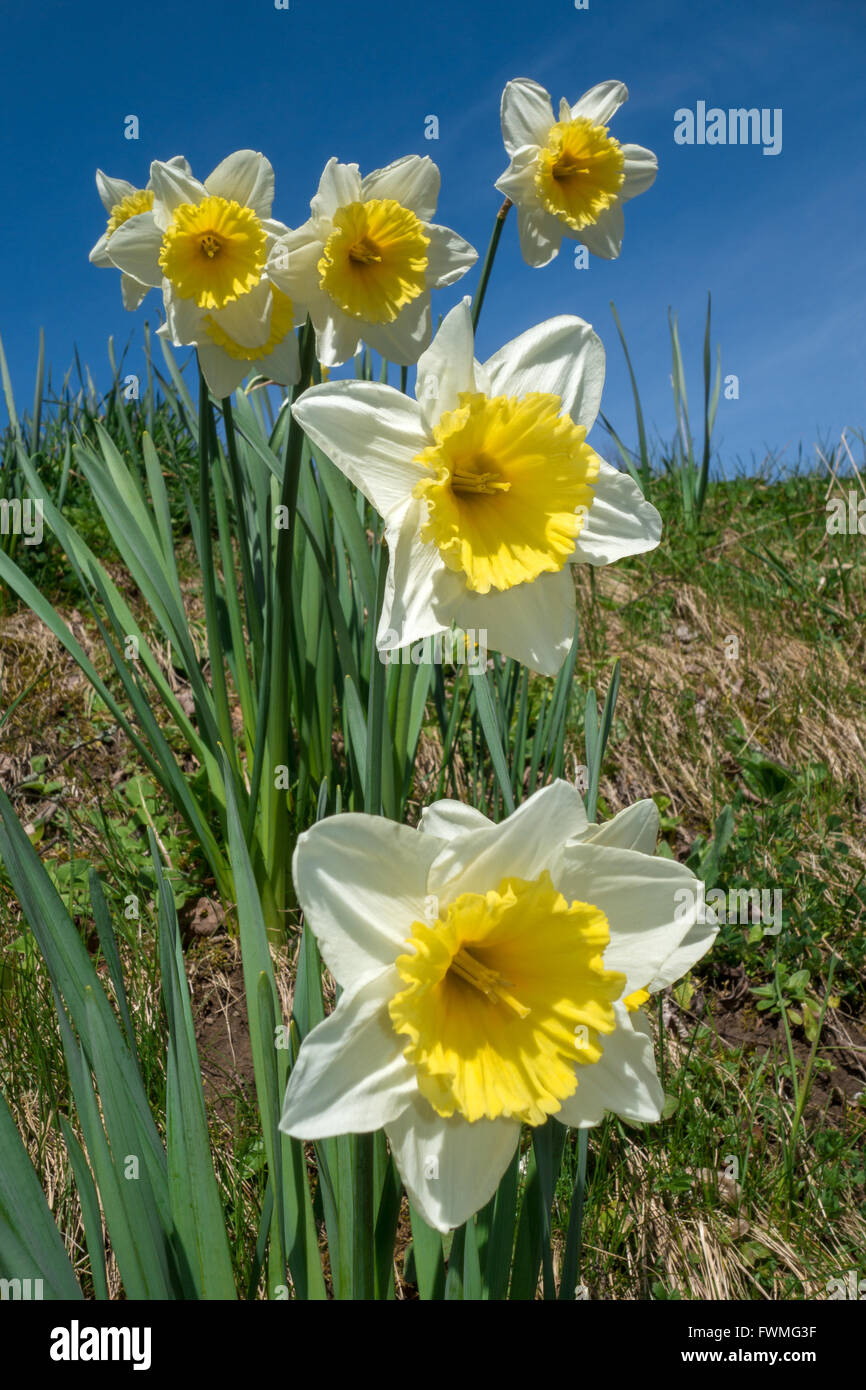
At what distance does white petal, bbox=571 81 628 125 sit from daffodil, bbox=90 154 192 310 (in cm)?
101

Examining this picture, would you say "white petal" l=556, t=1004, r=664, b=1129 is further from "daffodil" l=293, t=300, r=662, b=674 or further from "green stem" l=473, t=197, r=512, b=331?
"green stem" l=473, t=197, r=512, b=331

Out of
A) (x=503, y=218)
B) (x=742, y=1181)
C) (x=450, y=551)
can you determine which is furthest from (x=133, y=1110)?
(x=503, y=218)

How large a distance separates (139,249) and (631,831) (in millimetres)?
1529

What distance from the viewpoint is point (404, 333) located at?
5.03 feet

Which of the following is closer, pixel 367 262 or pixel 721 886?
pixel 367 262

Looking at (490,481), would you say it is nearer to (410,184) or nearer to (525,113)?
(410,184)

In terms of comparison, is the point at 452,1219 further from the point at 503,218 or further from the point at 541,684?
the point at 541,684

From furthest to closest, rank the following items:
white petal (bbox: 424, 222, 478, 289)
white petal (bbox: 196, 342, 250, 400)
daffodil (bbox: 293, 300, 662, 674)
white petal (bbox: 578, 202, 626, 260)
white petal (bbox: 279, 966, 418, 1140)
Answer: white petal (bbox: 578, 202, 626, 260) → white petal (bbox: 196, 342, 250, 400) → white petal (bbox: 424, 222, 478, 289) → daffodil (bbox: 293, 300, 662, 674) → white petal (bbox: 279, 966, 418, 1140)

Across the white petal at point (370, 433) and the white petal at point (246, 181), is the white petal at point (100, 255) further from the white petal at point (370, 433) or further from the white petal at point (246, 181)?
the white petal at point (370, 433)

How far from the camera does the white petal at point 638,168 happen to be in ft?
6.92

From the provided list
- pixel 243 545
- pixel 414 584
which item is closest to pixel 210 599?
pixel 243 545

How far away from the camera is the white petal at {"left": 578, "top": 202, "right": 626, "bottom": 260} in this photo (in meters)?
2.04

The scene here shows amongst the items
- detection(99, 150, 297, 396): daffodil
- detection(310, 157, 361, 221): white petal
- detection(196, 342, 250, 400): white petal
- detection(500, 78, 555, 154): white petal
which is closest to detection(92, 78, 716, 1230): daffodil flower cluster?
detection(310, 157, 361, 221): white petal

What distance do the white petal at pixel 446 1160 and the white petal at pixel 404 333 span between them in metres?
1.21
